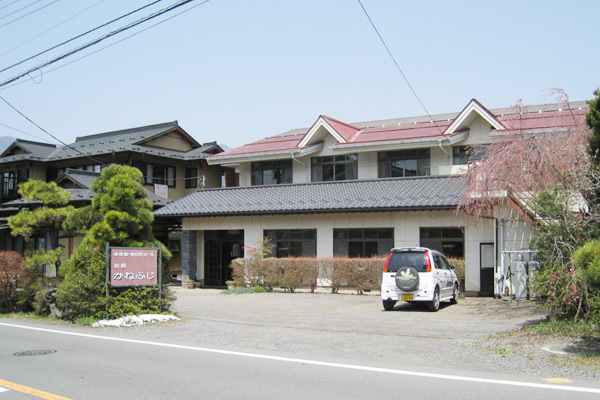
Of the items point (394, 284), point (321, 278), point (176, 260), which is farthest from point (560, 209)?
point (176, 260)

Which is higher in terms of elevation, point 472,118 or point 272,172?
point 472,118

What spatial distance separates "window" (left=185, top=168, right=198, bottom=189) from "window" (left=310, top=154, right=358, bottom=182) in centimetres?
1182

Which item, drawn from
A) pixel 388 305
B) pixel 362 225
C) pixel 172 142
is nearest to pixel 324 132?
pixel 362 225

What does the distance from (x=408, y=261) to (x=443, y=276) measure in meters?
1.51

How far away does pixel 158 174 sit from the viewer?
1400 inches

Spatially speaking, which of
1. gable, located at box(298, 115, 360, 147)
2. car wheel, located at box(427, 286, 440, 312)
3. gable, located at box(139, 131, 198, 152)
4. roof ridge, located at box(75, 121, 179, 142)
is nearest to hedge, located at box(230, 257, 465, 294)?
car wheel, located at box(427, 286, 440, 312)

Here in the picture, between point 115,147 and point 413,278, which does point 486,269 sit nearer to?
point 413,278

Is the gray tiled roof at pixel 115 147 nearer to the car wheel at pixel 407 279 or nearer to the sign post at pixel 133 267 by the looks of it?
the sign post at pixel 133 267

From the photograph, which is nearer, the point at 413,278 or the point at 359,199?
the point at 413,278

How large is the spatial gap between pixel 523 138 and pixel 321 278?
9.85 meters

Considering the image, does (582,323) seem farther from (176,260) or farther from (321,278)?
(176,260)

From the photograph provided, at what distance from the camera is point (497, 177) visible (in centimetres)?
1595

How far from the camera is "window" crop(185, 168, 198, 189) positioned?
121ft

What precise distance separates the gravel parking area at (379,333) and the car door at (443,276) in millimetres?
514
